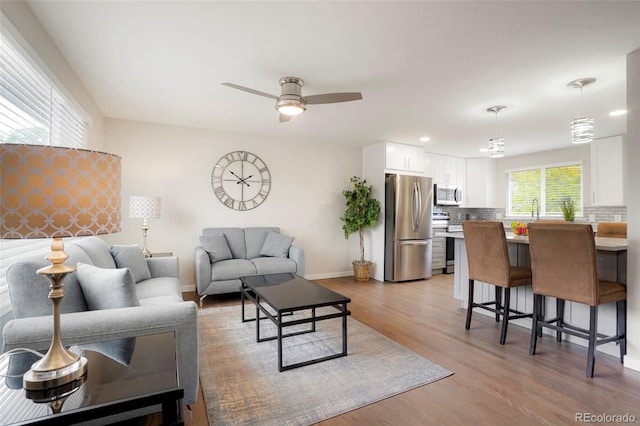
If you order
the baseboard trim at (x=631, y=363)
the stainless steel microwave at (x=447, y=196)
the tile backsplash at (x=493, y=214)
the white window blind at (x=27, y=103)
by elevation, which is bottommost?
the baseboard trim at (x=631, y=363)

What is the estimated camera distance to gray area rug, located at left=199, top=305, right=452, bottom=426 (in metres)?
1.82

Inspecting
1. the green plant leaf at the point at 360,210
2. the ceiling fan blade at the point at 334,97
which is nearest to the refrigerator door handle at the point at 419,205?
the green plant leaf at the point at 360,210

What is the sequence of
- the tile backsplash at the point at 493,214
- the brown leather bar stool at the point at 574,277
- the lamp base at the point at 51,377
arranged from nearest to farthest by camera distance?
the lamp base at the point at 51,377 < the brown leather bar stool at the point at 574,277 < the tile backsplash at the point at 493,214

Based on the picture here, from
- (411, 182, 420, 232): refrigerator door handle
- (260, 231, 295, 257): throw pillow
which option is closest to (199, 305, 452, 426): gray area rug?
(260, 231, 295, 257): throw pillow

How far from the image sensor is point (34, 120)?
209 centimetres

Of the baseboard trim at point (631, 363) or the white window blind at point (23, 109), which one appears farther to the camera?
the baseboard trim at point (631, 363)

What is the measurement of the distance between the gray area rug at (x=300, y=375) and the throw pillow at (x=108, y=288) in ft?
2.71

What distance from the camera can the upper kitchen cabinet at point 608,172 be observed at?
464 cm

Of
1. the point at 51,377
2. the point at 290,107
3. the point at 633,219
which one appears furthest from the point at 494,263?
the point at 51,377

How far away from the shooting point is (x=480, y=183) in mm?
6711

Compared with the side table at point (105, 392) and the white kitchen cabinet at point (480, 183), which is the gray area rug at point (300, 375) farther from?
the white kitchen cabinet at point (480, 183)

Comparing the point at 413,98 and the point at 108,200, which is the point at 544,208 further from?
the point at 108,200

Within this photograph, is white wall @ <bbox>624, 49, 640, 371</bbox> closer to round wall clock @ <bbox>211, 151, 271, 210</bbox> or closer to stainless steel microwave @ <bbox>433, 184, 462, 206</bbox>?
stainless steel microwave @ <bbox>433, 184, 462, 206</bbox>

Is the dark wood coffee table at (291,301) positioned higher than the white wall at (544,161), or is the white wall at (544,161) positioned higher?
the white wall at (544,161)
